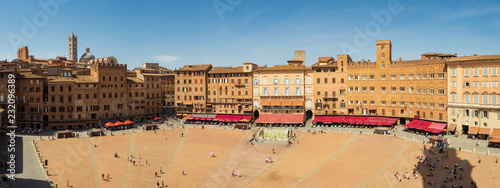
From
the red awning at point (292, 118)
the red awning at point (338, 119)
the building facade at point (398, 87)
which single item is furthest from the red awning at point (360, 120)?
the red awning at point (292, 118)

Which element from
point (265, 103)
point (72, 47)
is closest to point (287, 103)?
point (265, 103)

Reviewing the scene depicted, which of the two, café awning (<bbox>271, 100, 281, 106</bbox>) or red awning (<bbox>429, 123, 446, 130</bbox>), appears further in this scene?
café awning (<bbox>271, 100, 281, 106</bbox>)

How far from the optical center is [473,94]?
195 ft

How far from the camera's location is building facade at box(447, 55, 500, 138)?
188 feet

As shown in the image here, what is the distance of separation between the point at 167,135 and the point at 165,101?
4100 cm

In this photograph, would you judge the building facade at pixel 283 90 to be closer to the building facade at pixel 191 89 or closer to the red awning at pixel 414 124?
the building facade at pixel 191 89

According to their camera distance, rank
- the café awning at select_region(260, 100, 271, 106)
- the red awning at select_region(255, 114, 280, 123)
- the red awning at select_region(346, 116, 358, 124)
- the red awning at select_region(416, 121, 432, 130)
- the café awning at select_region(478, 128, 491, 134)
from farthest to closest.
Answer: the café awning at select_region(260, 100, 271, 106)
the red awning at select_region(255, 114, 280, 123)
the red awning at select_region(346, 116, 358, 124)
the red awning at select_region(416, 121, 432, 130)
the café awning at select_region(478, 128, 491, 134)

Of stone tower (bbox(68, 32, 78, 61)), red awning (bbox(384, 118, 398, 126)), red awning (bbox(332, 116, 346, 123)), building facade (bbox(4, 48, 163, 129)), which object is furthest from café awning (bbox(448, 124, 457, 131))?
stone tower (bbox(68, 32, 78, 61))

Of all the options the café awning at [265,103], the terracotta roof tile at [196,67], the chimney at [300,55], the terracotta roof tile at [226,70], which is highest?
the chimney at [300,55]

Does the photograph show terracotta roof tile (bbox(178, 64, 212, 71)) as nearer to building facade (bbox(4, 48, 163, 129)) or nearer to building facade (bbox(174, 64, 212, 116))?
building facade (bbox(174, 64, 212, 116))

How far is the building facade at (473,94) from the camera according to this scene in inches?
2259

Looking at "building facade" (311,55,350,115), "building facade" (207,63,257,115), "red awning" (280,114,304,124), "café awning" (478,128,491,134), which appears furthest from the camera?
"building facade" (207,63,257,115)

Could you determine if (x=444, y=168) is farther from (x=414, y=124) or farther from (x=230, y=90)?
(x=230, y=90)

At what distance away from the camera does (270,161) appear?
55.2 metres
